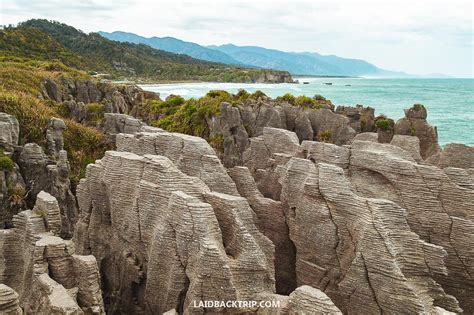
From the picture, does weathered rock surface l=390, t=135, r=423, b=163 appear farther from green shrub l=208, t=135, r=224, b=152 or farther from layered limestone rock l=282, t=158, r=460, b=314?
green shrub l=208, t=135, r=224, b=152

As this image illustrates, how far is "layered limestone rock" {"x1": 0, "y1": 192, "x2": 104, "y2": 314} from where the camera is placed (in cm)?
1015

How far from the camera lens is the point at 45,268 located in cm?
1093

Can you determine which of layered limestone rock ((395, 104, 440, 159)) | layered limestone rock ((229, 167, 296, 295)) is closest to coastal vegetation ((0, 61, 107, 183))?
layered limestone rock ((229, 167, 296, 295))

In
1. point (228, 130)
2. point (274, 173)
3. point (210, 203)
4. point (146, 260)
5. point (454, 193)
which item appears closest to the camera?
point (210, 203)

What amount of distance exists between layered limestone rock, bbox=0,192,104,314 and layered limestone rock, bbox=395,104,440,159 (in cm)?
2264

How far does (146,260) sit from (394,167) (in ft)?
25.1

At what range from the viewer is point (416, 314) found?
10.5 metres

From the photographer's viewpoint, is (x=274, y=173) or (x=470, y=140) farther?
(x=470, y=140)

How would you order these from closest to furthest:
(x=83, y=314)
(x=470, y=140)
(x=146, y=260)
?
(x=83, y=314) < (x=146, y=260) < (x=470, y=140)

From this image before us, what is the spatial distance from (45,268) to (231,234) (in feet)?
14.2

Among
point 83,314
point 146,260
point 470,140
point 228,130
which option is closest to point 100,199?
point 146,260

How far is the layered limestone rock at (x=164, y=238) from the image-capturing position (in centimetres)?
1070

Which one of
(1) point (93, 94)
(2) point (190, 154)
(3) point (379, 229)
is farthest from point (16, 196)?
(1) point (93, 94)

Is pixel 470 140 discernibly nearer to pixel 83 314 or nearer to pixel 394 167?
pixel 394 167
